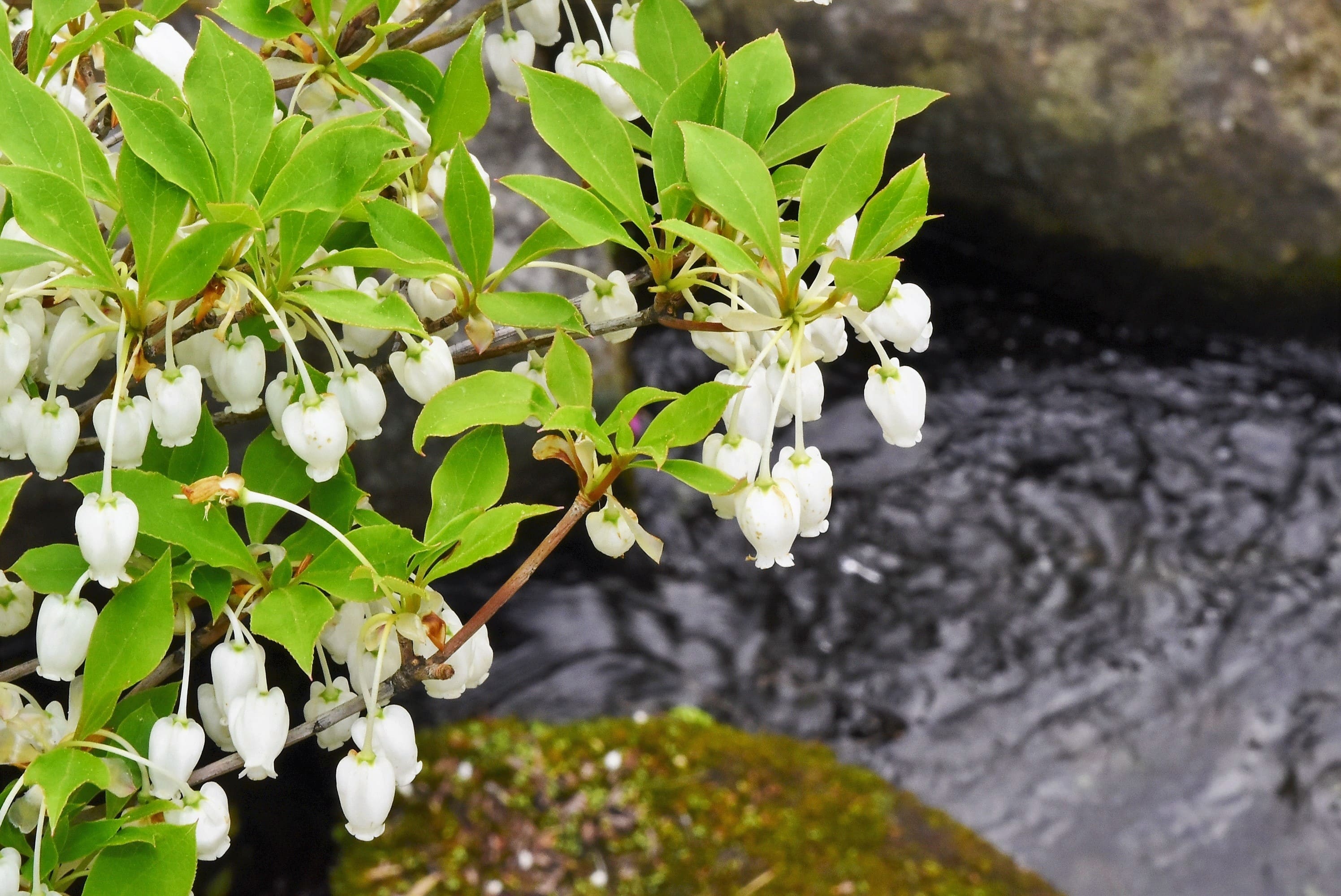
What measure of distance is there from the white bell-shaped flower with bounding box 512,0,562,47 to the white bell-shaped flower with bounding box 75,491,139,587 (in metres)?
0.64

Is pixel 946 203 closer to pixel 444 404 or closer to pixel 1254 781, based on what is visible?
pixel 1254 781

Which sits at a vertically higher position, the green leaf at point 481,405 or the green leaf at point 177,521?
the green leaf at point 481,405

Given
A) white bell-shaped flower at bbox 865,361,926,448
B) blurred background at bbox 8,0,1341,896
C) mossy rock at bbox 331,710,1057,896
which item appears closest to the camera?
white bell-shaped flower at bbox 865,361,926,448

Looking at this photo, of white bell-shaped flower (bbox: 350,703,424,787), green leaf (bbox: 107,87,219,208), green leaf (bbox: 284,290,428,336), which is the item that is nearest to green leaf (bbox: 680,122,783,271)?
green leaf (bbox: 284,290,428,336)

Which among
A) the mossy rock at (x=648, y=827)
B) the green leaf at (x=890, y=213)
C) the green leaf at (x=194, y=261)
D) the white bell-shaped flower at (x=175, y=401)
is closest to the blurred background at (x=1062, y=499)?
the mossy rock at (x=648, y=827)

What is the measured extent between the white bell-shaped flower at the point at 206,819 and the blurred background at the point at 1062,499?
1.58 meters

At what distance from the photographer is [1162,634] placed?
3246mm

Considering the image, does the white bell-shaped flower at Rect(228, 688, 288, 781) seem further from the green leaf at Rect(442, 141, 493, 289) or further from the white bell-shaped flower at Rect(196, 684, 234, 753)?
the green leaf at Rect(442, 141, 493, 289)

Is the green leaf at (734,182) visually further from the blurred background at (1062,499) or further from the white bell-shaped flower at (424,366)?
the blurred background at (1062,499)

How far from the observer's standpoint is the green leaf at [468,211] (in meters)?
0.90

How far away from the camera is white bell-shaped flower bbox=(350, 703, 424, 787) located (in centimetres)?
88

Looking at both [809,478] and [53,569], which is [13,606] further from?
[809,478]

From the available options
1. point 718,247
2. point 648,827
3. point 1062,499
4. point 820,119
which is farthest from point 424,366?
point 1062,499

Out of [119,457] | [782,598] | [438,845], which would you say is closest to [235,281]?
[119,457]
